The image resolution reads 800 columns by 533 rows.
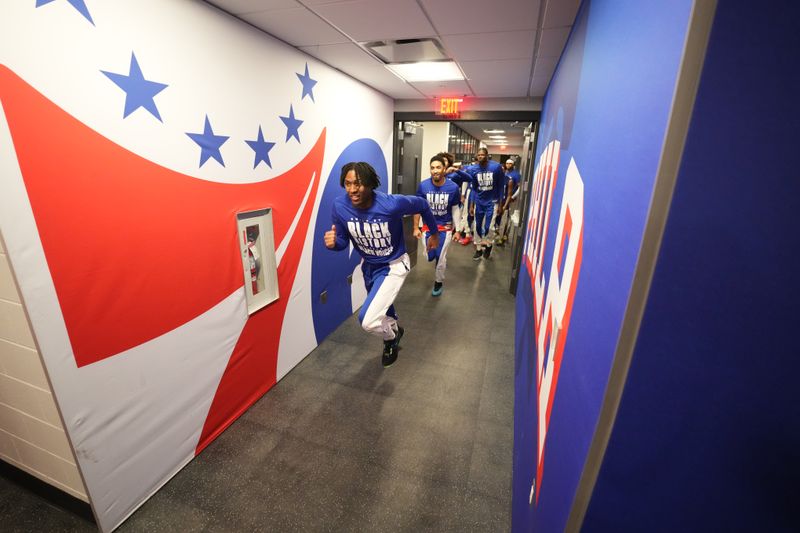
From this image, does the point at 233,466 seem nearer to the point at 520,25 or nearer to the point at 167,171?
the point at 167,171

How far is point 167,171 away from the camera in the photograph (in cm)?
183

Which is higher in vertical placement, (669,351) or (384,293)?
(669,351)

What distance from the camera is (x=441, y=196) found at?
4.68 m

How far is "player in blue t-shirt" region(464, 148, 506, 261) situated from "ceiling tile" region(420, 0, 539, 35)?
3745 millimetres

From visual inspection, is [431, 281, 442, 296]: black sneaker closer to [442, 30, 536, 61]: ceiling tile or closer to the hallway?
the hallway

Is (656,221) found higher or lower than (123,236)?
higher

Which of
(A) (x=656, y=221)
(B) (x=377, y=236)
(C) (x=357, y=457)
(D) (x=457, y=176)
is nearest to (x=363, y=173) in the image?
(B) (x=377, y=236)

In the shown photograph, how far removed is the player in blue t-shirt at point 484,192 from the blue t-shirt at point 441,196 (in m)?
1.30

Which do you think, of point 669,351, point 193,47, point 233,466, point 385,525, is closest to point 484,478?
point 385,525

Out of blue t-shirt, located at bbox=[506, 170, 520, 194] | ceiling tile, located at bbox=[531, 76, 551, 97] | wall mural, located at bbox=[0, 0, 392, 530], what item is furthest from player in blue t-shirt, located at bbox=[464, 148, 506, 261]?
wall mural, located at bbox=[0, 0, 392, 530]

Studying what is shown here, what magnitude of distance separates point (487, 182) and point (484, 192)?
21 centimetres

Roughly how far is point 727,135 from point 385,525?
2.01m

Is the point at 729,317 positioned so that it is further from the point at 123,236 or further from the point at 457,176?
the point at 457,176

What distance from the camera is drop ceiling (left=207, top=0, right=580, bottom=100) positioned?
6.33 feet
